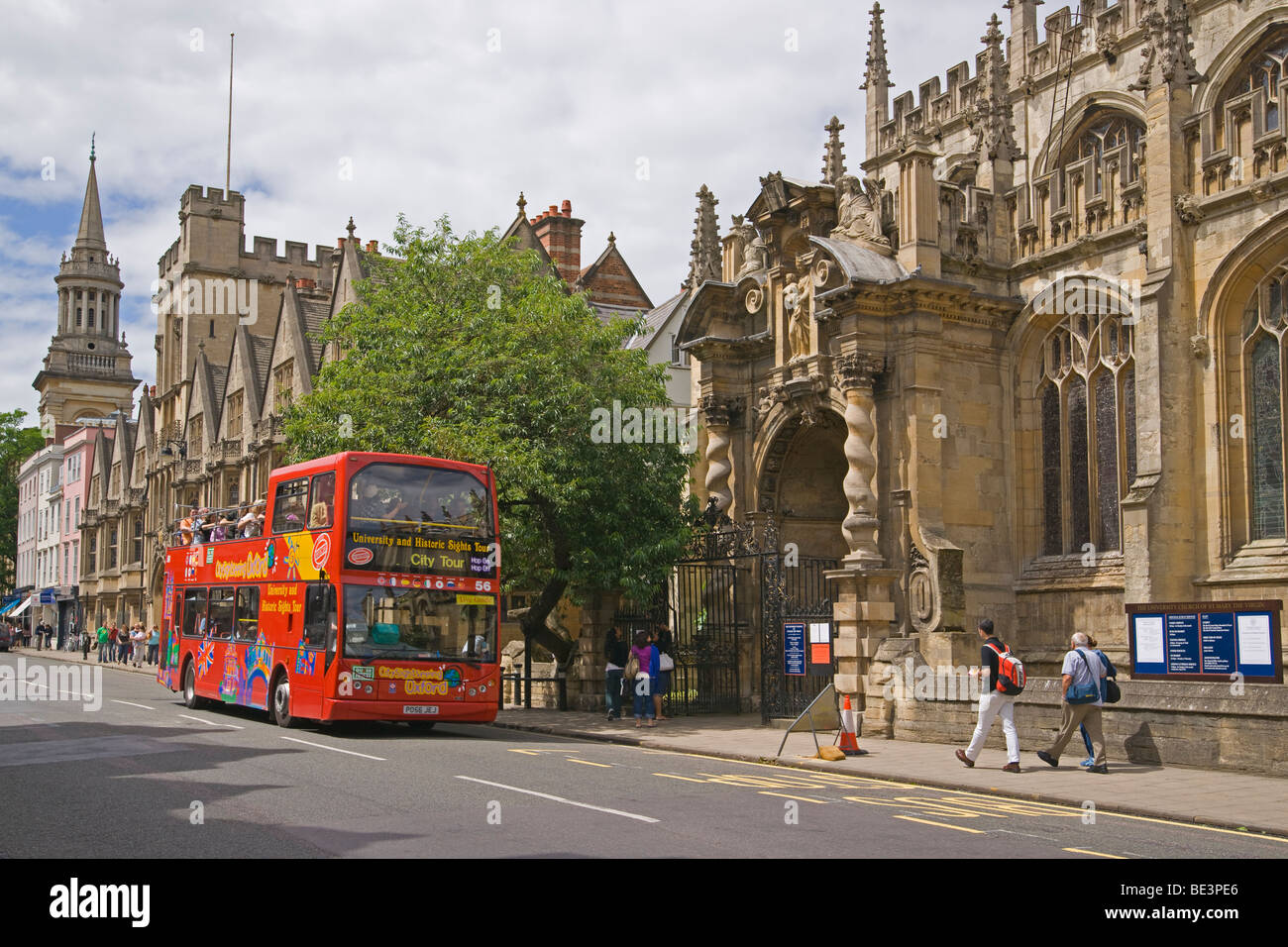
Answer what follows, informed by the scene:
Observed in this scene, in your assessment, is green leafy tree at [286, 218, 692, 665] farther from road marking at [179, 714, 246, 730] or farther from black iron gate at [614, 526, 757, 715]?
road marking at [179, 714, 246, 730]

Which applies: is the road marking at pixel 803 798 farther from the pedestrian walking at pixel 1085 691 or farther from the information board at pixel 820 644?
the information board at pixel 820 644

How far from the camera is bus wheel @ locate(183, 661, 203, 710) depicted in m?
25.1

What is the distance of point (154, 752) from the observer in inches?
618

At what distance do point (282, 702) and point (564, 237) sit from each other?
3212cm

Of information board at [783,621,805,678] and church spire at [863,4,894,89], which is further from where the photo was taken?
church spire at [863,4,894,89]

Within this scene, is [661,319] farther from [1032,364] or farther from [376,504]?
[376,504]

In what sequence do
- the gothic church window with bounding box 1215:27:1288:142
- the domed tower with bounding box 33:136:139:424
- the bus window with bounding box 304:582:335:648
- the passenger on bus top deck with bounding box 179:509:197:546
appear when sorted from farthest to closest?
the domed tower with bounding box 33:136:139:424, the passenger on bus top deck with bounding box 179:509:197:546, the gothic church window with bounding box 1215:27:1288:142, the bus window with bounding box 304:582:335:648

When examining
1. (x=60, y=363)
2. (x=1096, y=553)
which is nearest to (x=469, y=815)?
(x=1096, y=553)

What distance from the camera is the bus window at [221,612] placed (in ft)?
75.4

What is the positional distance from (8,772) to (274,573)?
7198 millimetres

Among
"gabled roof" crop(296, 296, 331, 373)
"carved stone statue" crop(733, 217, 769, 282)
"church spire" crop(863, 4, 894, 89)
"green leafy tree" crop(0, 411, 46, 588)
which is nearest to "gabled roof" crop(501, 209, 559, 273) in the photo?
"gabled roof" crop(296, 296, 331, 373)

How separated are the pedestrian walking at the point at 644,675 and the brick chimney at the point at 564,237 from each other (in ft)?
92.6

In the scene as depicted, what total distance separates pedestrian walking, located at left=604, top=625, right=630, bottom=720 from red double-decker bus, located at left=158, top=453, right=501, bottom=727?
3.75m

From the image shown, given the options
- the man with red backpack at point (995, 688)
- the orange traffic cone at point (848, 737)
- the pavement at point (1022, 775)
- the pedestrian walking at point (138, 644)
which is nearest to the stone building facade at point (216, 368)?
the pedestrian walking at point (138, 644)
